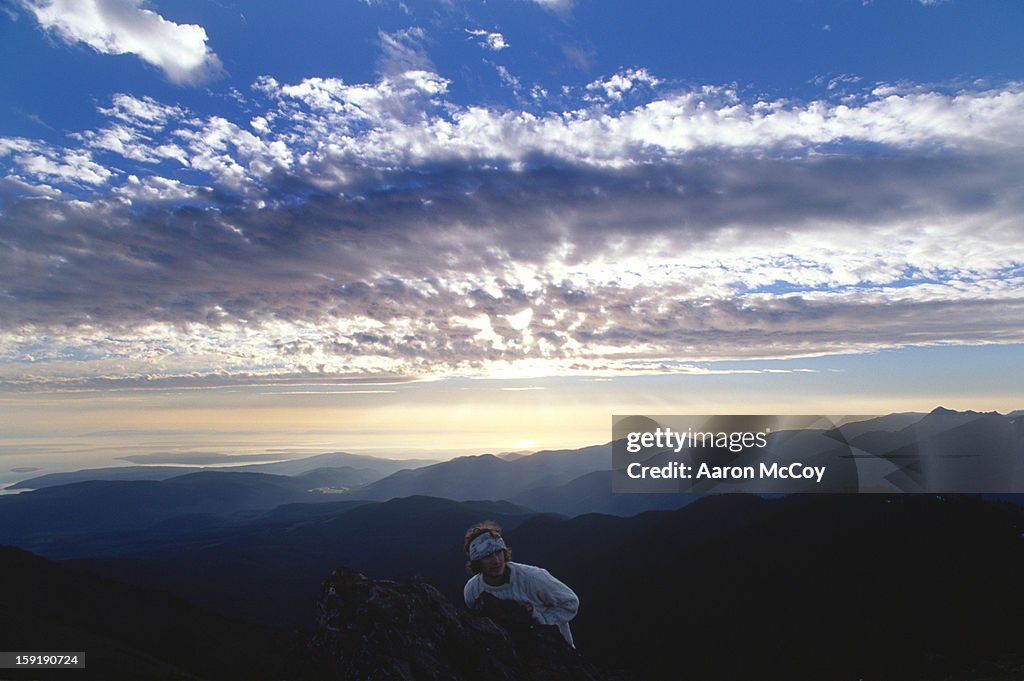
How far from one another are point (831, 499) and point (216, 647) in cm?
12304

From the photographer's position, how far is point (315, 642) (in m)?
7.51

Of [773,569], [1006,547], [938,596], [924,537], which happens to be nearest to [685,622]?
[773,569]

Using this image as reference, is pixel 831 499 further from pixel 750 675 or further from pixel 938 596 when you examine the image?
pixel 750 675

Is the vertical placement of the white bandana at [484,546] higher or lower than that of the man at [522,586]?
higher

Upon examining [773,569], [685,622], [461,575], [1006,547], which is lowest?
[461,575]

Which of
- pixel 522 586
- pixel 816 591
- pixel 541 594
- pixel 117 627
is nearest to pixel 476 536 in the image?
pixel 522 586

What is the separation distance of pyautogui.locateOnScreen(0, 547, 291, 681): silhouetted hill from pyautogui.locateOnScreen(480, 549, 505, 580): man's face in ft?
179

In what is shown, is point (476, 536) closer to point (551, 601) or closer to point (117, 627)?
point (551, 601)

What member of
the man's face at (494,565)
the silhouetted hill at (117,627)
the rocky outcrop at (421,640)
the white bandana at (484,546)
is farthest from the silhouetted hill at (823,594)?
the white bandana at (484,546)

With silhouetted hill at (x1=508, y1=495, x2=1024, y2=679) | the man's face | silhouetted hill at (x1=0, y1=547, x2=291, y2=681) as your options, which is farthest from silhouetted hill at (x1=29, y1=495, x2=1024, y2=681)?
the man's face

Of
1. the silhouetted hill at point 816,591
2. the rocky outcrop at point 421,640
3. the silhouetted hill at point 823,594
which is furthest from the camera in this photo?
the silhouetted hill at point 816,591

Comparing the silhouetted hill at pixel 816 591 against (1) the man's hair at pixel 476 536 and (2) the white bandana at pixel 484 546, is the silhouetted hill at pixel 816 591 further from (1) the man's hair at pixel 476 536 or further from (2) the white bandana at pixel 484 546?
(2) the white bandana at pixel 484 546

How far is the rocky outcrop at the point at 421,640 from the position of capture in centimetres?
708

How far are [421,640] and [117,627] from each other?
346 ft
